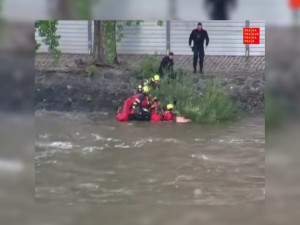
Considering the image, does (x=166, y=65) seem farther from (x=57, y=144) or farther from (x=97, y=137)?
(x=57, y=144)

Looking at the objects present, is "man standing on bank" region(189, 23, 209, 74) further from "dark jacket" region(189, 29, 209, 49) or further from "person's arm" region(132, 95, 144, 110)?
"person's arm" region(132, 95, 144, 110)

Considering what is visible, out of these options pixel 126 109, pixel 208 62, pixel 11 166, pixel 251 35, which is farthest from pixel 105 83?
pixel 251 35

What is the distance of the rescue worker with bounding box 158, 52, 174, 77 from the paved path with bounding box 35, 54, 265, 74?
0.10 ft

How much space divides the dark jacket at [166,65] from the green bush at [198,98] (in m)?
0.06

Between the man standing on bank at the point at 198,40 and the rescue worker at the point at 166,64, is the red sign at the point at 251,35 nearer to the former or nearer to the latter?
the man standing on bank at the point at 198,40

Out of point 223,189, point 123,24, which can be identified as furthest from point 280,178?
point 123,24

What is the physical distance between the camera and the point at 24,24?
5.53 metres

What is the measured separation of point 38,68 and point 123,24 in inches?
26.2

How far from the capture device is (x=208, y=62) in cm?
564

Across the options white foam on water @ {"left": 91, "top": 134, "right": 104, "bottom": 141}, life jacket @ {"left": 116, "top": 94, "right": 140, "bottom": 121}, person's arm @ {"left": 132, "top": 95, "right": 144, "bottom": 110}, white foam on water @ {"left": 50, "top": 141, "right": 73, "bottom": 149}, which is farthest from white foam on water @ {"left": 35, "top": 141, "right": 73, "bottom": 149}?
person's arm @ {"left": 132, "top": 95, "right": 144, "bottom": 110}

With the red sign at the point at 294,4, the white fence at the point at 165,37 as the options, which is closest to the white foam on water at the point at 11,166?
the white fence at the point at 165,37

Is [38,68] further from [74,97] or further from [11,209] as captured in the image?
[11,209]

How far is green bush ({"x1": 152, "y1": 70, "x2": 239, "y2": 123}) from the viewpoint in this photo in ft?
18.6

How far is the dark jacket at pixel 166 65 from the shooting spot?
18.5 ft
